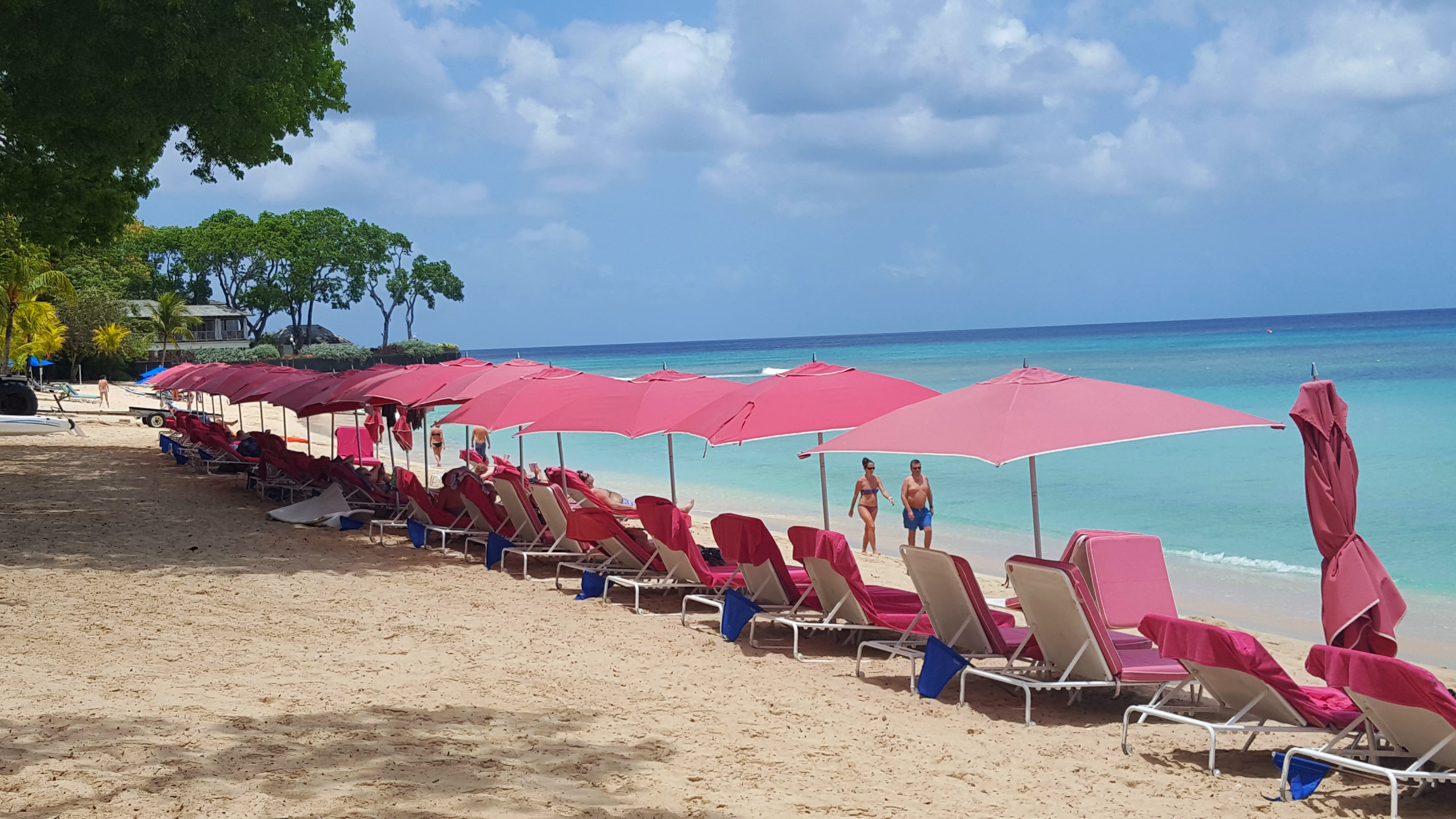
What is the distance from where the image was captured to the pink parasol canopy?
12.4m

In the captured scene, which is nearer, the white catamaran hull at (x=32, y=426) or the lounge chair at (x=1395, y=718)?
the lounge chair at (x=1395, y=718)

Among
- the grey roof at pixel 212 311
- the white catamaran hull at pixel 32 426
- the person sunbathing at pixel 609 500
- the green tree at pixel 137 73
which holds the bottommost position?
the person sunbathing at pixel 609 500

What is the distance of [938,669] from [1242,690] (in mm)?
1582

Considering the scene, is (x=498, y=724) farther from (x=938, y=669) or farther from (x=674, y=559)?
(x=674, y=559)

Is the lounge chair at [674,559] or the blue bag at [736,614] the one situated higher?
the lounge chair at [674,559]

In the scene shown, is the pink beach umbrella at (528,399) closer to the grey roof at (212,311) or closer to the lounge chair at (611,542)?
the lounge chair at (611,542)

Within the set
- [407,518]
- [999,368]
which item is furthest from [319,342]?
[407,518]

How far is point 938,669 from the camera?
623 cm

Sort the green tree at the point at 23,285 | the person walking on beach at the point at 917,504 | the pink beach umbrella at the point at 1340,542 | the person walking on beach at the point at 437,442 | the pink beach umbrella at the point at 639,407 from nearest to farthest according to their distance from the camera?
the pink beach umbrella at the point at 1340,542 < the pink beach umbrella at the point at 639,407 < the person walking on beach at the point at 917,504 < the person walking on beach at the point at 437,442 < the green tree at the point at 23,285

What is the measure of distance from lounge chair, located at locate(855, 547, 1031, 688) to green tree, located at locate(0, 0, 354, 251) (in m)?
7.06

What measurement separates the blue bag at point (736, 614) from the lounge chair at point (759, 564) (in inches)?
5.6

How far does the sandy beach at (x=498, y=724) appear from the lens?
14.0 feet

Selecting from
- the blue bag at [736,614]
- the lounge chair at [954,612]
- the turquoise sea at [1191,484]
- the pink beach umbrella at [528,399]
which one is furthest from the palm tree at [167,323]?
the lounge chair at [954,612]

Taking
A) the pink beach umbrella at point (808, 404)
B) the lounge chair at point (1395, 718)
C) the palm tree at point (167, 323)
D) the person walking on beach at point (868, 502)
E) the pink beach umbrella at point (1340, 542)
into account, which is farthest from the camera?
the palm tree at point (167, 323)
